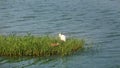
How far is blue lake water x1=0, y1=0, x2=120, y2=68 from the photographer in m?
17.8

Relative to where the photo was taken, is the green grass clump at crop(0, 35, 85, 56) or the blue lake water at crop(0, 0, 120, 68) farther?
the green grass clump at crop(0, 35, 85, 56)

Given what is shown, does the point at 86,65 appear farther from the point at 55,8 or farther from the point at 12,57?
the point at 55,8

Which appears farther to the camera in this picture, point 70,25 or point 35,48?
point 70,25

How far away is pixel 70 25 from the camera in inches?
1116

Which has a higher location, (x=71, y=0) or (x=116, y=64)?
(x=71, y=0)

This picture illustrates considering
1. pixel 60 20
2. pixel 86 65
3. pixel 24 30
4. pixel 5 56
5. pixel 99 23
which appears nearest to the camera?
pixel 86 65

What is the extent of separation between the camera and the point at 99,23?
2861 centimetres

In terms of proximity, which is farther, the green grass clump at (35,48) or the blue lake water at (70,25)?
the green grass clump at (35,48)

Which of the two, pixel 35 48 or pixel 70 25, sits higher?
pixel 70 25

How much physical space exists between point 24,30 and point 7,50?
309 inches

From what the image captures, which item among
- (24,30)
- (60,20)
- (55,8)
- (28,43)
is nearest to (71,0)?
(55,8)

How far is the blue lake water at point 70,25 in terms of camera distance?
17844mm

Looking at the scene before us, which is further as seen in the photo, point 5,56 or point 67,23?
point 67,23

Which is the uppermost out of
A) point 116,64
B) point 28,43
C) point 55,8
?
point 55,8
